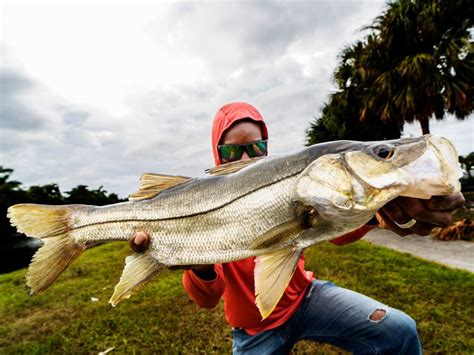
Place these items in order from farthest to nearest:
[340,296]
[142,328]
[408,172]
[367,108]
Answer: [367,108], [142,328], [340,296], [408,172]

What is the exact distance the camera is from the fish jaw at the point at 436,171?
1.30 m

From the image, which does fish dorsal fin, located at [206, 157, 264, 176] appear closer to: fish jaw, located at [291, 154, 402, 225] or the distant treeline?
fish jaw, located at [291, 154, 402, 225]

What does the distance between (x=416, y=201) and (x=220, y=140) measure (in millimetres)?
1713

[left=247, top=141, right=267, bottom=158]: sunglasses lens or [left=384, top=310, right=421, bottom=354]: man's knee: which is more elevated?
[left=247, top=141, right=267, bottom=158]: sunglasses lens

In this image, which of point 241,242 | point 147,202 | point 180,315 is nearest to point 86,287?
point 180,315

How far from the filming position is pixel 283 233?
1.53 metres

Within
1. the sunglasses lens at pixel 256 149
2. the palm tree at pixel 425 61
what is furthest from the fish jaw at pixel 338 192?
the palm tree at pixel 425 61

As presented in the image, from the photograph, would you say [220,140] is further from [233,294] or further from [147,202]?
[233,294]

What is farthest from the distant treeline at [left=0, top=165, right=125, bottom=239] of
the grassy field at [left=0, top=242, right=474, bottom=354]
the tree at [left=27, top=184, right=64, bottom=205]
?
the grassy field at [left=0, top=242, right=474, bottom=354]

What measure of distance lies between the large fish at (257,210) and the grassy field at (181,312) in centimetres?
256

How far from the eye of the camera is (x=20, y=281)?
773cm

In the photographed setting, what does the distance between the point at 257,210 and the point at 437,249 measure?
22.3 ft

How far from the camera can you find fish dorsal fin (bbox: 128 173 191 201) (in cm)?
190

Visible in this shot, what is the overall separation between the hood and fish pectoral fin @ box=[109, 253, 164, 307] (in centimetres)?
126
